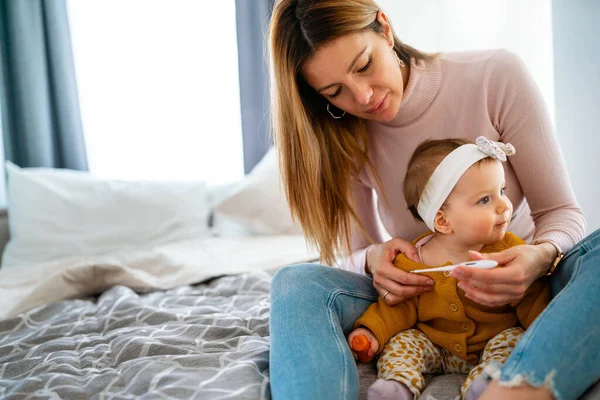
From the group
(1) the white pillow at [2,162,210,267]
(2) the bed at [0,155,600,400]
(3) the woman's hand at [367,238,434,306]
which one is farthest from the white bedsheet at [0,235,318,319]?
(3) the woman's hand at [367,238,434,306]

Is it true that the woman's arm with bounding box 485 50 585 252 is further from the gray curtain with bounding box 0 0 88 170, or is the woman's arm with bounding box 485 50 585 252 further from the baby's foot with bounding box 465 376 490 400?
the gray curtain with bounding box 0 0 88 170

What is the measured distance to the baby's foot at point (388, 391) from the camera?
→ 101 centimetres

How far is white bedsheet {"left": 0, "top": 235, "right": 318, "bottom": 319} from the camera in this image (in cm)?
187

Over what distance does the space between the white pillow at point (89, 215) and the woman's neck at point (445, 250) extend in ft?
5.14

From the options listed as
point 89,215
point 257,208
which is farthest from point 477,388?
point 89,215

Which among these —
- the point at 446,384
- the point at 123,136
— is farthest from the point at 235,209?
the point at 446,384

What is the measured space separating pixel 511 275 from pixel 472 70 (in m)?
0.59

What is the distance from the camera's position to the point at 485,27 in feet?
9.00

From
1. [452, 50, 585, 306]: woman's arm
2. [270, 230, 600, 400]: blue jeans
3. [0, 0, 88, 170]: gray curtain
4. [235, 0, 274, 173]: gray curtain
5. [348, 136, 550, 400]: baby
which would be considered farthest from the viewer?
[235, 0, 274, 173]: gray curtain

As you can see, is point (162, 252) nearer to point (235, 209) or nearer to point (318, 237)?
point (235, 209)

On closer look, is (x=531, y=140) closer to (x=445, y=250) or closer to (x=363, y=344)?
(x=445, y=250)

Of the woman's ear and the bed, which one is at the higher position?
the woman's ear

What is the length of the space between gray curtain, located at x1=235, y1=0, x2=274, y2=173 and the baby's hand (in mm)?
2049

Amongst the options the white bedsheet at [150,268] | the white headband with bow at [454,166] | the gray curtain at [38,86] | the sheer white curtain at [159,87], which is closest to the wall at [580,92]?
the white bedsheet at [150,268]
